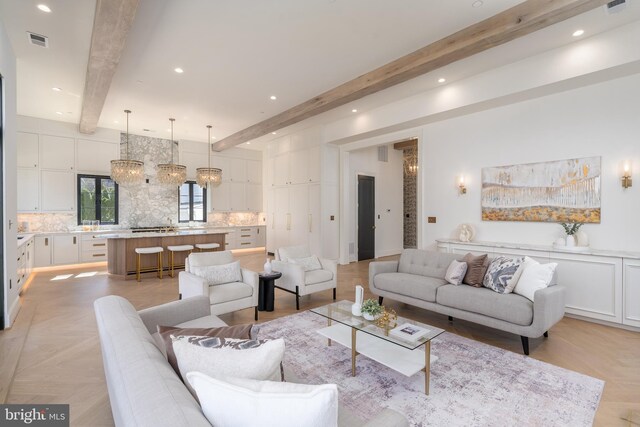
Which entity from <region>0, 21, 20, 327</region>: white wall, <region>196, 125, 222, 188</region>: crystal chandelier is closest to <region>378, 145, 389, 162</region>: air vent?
<region>196, 125, 222, 188</region>: crystal chandelier

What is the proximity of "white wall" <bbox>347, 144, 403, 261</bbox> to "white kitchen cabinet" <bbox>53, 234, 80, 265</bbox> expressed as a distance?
658 centimetres

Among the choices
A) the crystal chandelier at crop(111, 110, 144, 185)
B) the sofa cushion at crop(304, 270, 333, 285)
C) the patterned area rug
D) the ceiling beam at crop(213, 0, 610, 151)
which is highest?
the ceiling beam at crop(213, 0, 610, 151)

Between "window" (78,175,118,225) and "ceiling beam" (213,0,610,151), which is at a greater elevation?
"ceiling beam" (213,0,610,151)

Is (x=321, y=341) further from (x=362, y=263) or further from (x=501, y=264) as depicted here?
(x=362, y=263)

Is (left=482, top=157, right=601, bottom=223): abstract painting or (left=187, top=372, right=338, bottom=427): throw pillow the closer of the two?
(left=187, top=372, right=338, bottom=427): throw pillow

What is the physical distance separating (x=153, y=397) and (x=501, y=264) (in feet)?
12.0

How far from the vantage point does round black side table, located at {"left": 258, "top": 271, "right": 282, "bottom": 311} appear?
13.5 ft

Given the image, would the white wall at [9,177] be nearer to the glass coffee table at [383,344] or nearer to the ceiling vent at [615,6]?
the glass coffee table at [383,344]

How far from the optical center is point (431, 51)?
385cm

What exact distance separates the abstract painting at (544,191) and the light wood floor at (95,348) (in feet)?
4.77

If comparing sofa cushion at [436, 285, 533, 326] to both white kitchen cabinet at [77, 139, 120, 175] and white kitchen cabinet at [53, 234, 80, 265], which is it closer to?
white kitchen cabinet at [53, 234, 80, 265]

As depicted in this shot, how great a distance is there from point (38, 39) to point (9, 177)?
5.73ft

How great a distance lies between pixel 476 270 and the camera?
12.0 feet

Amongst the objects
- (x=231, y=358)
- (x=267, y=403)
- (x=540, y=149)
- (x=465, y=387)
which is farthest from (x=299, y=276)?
(x=540, y=149)
